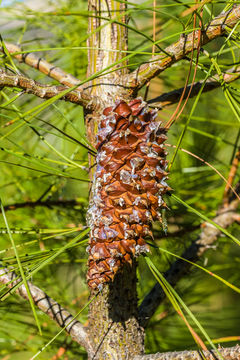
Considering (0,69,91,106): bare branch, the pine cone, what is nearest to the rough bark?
the pine cone

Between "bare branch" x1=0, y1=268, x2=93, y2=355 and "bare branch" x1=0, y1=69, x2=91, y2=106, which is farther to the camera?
"bare branch" x1=0, y1=268, x2=93, y2=355

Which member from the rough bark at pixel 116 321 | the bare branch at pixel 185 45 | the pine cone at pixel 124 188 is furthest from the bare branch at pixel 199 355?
the bare branch at pixel 185 45

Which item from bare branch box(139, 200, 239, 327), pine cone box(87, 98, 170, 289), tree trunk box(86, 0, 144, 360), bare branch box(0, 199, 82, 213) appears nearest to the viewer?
pine cone box(87, 98, 170, 289)

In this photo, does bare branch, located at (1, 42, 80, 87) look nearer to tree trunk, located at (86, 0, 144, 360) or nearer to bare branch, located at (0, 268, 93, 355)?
tree trunk, located at (86, 0, 144, 360)

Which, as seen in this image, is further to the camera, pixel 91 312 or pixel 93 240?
pixel 91 312

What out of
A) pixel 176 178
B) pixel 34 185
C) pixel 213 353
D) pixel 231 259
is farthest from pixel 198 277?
pixel 213 353

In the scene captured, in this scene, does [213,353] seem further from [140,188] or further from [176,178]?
[176,178]
